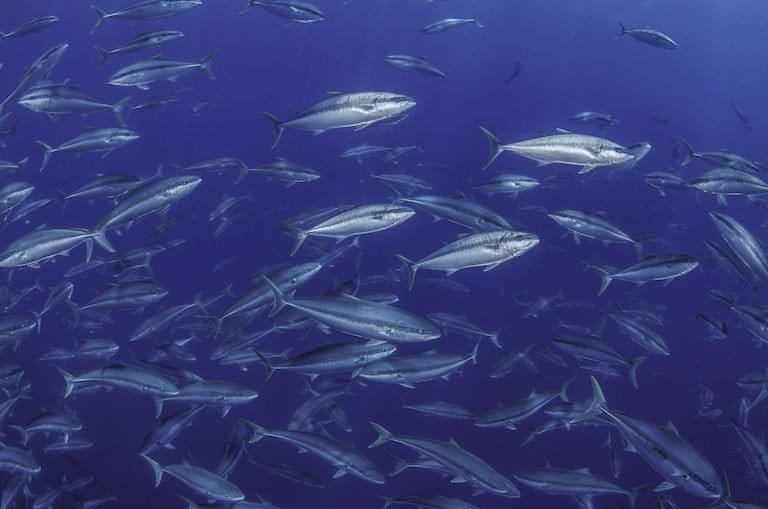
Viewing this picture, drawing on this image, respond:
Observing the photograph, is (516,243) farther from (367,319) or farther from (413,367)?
(413,367)

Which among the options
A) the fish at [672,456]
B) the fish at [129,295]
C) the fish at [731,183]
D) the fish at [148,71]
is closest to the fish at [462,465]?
the fish at [672,456]

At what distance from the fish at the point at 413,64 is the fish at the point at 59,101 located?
3.83 metres

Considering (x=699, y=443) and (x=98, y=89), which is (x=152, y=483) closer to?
(x=699, y=443)

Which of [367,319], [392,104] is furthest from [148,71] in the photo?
[367,319]

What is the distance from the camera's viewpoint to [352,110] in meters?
4.55

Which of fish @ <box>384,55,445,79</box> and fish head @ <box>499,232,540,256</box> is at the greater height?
fish @ <box>384,55,445,79</box>

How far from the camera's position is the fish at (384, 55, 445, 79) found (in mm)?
8105

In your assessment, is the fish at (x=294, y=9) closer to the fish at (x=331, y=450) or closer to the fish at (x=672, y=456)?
the fish at (x=331, y=450)

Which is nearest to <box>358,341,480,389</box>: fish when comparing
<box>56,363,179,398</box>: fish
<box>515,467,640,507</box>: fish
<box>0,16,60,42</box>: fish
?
<box>515,467,640,507</box>: fish

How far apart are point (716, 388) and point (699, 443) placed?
3.03 m

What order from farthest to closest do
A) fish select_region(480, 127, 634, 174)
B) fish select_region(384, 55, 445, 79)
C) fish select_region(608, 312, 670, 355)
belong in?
fish select_region(384, 55, 445, 79) → fish select_region(608, 312, 670, 355) → fish select_region(480, 127, 634, 174)

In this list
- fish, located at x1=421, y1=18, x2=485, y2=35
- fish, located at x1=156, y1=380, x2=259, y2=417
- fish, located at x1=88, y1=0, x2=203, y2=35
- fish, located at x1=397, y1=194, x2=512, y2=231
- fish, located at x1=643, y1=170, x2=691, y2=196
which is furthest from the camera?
fish, located at x1=421, y1=18, x2=485, y2=35

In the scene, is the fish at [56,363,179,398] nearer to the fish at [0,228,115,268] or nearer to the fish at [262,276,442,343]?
the fish at [0,228,115,268]

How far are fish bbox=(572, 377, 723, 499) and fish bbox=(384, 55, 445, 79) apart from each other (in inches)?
226
